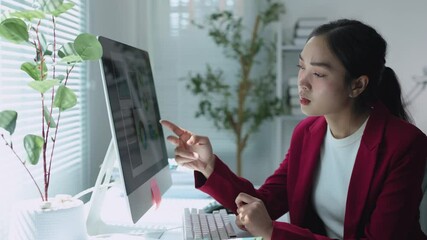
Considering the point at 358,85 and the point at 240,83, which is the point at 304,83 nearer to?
the point at 358,85

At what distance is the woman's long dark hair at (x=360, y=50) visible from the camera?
1.21 metres

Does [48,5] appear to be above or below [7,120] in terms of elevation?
above

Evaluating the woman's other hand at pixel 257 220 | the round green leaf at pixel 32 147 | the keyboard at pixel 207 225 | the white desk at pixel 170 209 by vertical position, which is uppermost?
the round green leaf at pixel 32 147

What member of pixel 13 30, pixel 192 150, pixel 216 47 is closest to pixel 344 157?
pixel 192 150

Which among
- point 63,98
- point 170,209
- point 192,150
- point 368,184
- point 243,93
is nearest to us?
point 63,98

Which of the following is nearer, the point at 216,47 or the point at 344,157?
the point at 344,157

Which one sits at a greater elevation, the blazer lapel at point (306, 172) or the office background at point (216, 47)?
the office background at point (216, 47)

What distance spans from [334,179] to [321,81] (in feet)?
1.08

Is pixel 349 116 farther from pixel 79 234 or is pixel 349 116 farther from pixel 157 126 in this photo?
pixel 79 234

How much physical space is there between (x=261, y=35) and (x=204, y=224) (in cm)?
177

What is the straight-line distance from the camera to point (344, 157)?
1.33 metres

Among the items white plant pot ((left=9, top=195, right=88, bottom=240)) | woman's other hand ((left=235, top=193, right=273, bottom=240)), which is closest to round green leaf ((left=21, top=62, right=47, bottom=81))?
white plant pot ((left=9, top=195, right=88, bottom=240))

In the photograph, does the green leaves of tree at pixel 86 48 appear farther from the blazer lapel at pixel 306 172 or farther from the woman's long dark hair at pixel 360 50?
the blazer lapel at pixel 306 172

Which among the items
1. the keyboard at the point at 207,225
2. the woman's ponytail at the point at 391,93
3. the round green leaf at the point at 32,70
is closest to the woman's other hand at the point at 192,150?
the keyboard at the point at 207,225
